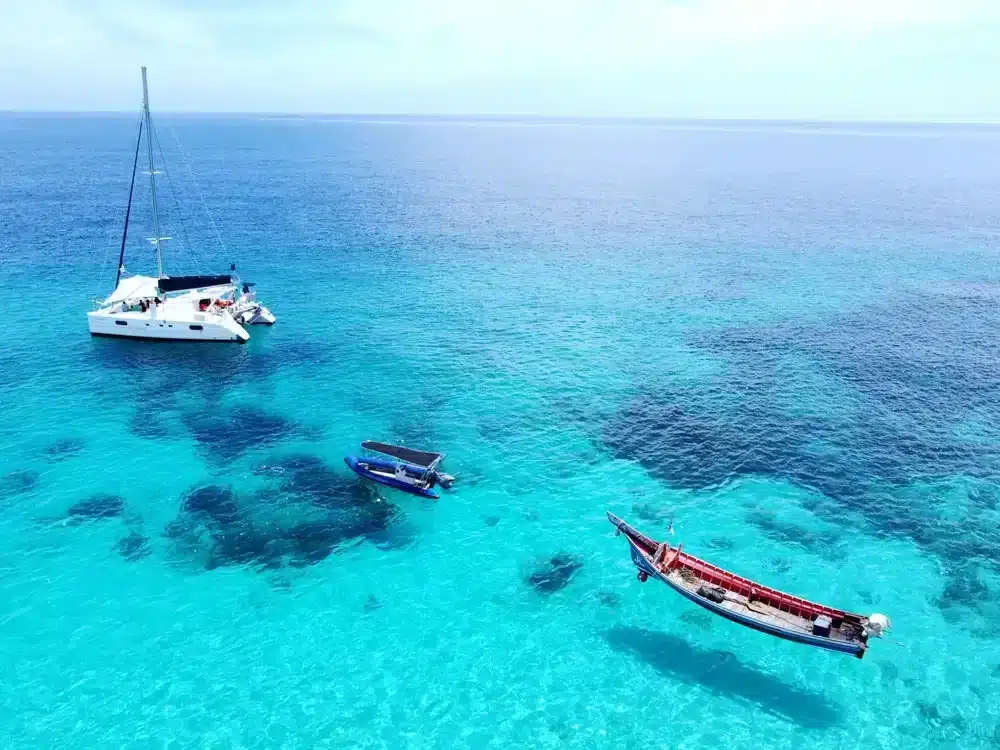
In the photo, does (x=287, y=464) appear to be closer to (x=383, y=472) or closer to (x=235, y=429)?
(x=235, y=429)

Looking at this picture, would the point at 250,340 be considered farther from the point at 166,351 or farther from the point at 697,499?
the point at 697,499

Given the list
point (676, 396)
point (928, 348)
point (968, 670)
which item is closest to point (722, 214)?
point (928, 348)

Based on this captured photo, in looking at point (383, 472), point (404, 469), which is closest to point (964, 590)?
point (404, 469)

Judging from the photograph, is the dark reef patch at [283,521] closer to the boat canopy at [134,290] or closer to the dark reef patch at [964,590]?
the dark reef patch at [964,590]

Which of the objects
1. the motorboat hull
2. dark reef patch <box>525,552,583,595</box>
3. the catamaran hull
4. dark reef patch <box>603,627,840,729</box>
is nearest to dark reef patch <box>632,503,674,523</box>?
dark reef patch <box>525,552,583,595</box>

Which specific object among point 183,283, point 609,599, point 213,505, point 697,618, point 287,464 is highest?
point 183,283
